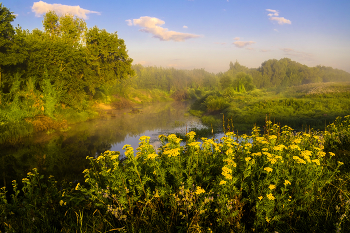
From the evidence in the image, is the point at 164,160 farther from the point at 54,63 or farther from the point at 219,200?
the point at 54,63

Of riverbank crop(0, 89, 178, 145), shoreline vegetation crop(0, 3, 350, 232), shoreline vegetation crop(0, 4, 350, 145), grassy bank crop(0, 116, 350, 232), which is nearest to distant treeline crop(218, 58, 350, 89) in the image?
shoreline vegetation crop(0, 3, 350, 232)

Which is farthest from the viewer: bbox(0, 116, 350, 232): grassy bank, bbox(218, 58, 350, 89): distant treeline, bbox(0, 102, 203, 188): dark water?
bbox(218, 58, 350, 89): distant treeline

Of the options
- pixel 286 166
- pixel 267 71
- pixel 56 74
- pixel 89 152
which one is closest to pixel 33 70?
pixel 56 74

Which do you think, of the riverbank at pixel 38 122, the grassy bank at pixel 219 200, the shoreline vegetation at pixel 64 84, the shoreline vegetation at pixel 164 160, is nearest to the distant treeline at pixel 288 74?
the shoreline vegetation at pixel 164 160

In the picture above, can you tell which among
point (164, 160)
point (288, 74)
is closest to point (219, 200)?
point (164, 160)

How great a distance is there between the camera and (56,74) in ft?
57.2

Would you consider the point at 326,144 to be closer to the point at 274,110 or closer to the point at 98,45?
the point at 274,110

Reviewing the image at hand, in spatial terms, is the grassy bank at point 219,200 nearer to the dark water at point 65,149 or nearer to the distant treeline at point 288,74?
the dark water at point 65,149

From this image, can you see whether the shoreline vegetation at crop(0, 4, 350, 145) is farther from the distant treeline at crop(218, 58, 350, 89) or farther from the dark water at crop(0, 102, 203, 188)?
the distant treeline at crop(218, 58, 350, 89)

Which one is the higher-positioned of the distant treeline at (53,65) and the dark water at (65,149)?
the distant treeline at (53,65)

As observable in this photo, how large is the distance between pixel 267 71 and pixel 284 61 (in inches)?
346

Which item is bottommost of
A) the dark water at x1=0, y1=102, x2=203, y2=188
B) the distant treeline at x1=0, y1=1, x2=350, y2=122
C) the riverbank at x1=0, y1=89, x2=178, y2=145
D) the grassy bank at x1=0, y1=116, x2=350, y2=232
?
the dark water at x1=0, y1=102, x2=203, y2=188

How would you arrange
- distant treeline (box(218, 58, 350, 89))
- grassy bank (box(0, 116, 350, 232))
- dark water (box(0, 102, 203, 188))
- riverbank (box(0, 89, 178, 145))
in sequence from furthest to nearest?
distant treeline (box(218, 58, 350, 89)), riverbank (box(0, 89, 178, 145)), dark water (box(0, 102, 203, 188)), grassy bank (box(0, 116, 350, 232))

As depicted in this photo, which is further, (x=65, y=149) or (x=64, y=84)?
(x=64, y=84)
